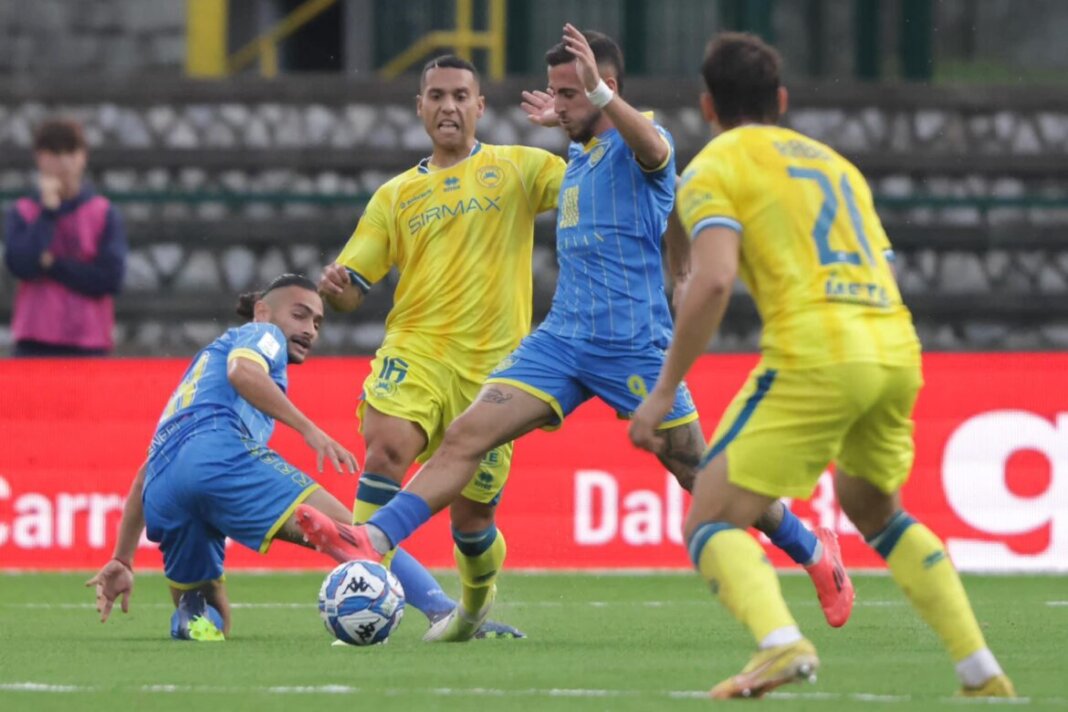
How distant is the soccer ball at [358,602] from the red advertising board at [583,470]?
15.8 feet

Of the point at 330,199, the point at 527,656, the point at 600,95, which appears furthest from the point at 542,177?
the point at 330,199

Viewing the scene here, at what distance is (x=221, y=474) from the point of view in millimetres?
8594

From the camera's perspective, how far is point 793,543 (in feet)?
28.4

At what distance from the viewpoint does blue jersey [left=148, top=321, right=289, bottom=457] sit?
870 cm

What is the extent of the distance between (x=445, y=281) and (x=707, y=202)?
9.95 ft

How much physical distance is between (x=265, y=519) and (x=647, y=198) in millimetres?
1874

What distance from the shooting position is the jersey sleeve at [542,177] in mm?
9086

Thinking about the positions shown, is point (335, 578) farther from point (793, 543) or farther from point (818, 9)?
point (818, 9)

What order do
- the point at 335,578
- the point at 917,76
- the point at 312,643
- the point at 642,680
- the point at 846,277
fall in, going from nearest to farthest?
the point at 846,277 < the point at 642,680 < the point at 335,578 < the point at 312,643 < the point at 917,76

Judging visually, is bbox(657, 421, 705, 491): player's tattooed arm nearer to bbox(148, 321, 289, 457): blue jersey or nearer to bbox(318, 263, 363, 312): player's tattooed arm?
bbox(318, 263, 363, 312): player's tattooed arm

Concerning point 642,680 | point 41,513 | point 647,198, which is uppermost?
point 647,198

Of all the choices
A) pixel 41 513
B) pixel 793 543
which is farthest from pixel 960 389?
pixel 41 513

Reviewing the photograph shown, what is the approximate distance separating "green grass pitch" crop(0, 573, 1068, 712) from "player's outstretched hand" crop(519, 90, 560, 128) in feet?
6.53

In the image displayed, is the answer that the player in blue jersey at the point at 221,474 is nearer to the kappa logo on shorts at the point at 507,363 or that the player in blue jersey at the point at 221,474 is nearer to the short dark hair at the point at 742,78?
the kappa logo on shorts at the point at 507,363
